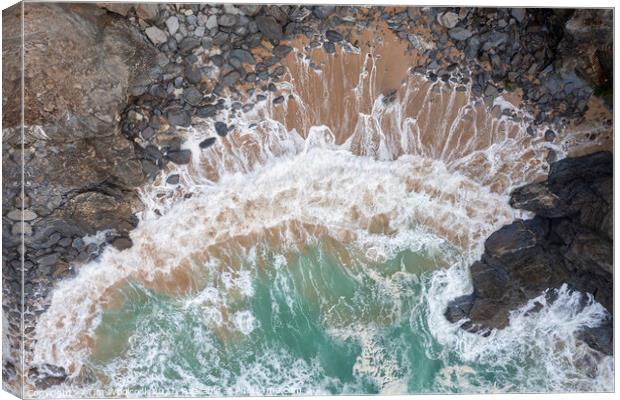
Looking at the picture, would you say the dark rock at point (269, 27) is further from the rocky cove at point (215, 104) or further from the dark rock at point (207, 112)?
the dark rock at point (207, 112)

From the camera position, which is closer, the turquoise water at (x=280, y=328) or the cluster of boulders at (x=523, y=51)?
the cluster of boulders at (x=523, y=51)

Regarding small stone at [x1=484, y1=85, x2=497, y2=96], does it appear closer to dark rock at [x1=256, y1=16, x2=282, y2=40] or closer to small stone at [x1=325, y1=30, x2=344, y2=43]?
small stone at [x1=325, y1=30, x2=344, y2=43]

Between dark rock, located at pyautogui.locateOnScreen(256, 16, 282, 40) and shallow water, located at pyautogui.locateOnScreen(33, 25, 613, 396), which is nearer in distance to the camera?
dark rock, located at pyautogui.locateOnScreen(256, 16, 282, 40)

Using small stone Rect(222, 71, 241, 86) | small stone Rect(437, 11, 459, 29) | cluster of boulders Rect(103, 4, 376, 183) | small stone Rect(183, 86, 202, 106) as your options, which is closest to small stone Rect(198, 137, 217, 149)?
cluster of boulders Rect(103, 4, 376, 183)

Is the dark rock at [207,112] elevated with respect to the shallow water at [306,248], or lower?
elevated

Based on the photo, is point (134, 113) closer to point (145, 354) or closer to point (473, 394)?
point (145, 354)

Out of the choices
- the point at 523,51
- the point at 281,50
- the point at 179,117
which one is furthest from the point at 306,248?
the point at 523,51

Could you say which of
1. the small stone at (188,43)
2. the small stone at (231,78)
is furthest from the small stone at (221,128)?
the small stone at (188,43)

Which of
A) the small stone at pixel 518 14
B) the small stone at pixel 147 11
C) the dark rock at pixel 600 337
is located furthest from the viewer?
the dark rock at pixel 600 337
